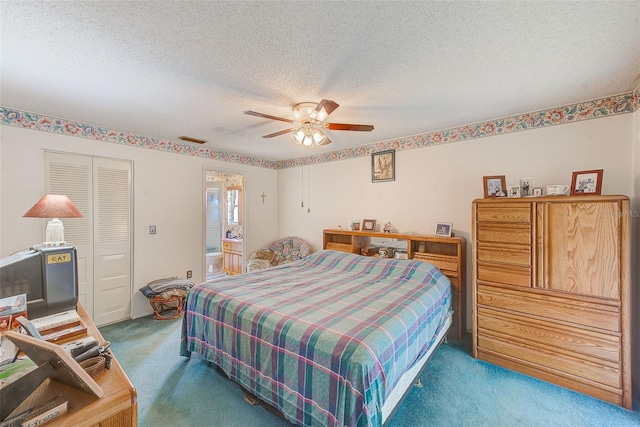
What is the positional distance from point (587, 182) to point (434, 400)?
234 centimetres

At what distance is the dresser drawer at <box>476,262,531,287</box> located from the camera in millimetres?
2379

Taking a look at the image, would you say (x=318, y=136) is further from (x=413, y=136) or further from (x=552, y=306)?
(x=552, y=306)

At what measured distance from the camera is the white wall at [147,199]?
106 inches

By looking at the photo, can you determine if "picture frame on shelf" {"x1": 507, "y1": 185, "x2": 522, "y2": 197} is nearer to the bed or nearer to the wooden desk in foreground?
the bed

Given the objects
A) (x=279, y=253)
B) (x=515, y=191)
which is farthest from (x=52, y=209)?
(x=515, y=191)

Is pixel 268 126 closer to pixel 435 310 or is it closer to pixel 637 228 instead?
pixel 435 310

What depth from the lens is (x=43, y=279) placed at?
1415 millimetres

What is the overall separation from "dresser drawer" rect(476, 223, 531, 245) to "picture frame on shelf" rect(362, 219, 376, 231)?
149 cm

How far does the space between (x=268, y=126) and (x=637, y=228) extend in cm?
366

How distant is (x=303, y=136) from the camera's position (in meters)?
2.44

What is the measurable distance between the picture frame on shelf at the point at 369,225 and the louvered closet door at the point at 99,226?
3264 mm

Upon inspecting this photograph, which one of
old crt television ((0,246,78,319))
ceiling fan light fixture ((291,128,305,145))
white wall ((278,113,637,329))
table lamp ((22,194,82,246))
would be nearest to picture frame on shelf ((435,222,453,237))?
white wall ((278,113,637,329))

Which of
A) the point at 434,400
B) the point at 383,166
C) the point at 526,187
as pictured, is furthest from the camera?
the point at 383,166

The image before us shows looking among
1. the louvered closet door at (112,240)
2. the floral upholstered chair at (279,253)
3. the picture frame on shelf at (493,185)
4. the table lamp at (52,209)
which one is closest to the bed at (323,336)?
the picture frame on shelf at (493,185)
